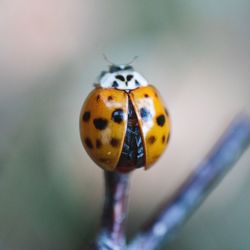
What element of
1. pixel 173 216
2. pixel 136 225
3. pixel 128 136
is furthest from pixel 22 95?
pixel 173 216

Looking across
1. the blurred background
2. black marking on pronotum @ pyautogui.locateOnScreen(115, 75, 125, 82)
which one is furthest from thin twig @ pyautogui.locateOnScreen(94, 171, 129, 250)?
the blurred background

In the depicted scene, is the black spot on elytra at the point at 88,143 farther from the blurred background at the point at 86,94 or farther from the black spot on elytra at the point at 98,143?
the blurred background at the point at 86,94

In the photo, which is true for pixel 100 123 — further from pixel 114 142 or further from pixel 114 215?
pixel 114 215

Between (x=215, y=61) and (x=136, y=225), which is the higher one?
(x=215, y=61)

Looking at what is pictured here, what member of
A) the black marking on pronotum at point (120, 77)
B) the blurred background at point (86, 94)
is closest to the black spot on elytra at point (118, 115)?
the black marking on pronotum at point (120, 77)

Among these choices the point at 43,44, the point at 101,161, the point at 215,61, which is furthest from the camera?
the point at 215,61

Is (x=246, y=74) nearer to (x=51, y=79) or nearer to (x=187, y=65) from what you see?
(x=187, y=65)

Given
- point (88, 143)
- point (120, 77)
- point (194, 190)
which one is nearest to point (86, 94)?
point (120, 77)

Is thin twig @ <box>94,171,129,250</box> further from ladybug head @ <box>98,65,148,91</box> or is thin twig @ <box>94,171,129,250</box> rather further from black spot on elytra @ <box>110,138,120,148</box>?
ladybug head @ <box>98,65,148,91</box>
